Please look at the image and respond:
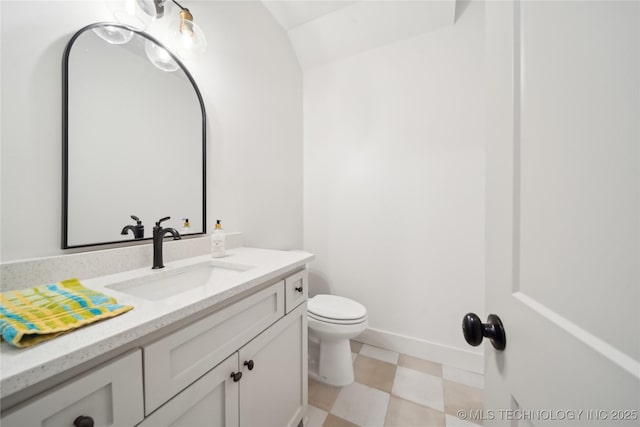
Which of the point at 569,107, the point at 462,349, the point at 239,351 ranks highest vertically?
the point at 569,107

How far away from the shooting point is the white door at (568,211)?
22cm

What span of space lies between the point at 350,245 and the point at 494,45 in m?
1.59

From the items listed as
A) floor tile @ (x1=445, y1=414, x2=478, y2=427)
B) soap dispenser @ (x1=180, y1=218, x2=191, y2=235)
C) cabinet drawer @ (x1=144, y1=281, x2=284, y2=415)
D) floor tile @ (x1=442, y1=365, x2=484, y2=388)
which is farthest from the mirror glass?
floor tile @ (x1=442, y1=365, x2=484, y2=388)

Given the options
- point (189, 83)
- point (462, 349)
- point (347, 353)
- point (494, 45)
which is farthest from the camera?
point (462, 349)

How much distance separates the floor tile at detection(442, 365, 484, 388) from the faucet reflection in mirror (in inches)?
92.1

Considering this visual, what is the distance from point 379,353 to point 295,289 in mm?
1168

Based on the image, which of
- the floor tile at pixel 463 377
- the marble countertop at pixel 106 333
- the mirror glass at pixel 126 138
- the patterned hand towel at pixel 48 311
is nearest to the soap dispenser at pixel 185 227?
the mirror glass at pixel 126 138

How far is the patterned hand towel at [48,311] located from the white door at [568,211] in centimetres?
79

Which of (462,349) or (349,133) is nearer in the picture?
(462,349)

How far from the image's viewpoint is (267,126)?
169 centimetres

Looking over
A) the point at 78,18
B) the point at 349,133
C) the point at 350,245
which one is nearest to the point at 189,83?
the point at 78,18

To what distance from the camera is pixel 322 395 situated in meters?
1.37

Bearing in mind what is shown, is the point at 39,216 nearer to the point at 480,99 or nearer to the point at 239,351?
the point at 239,351

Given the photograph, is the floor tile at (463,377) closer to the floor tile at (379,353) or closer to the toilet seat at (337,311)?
the floor tile at (379,353)
